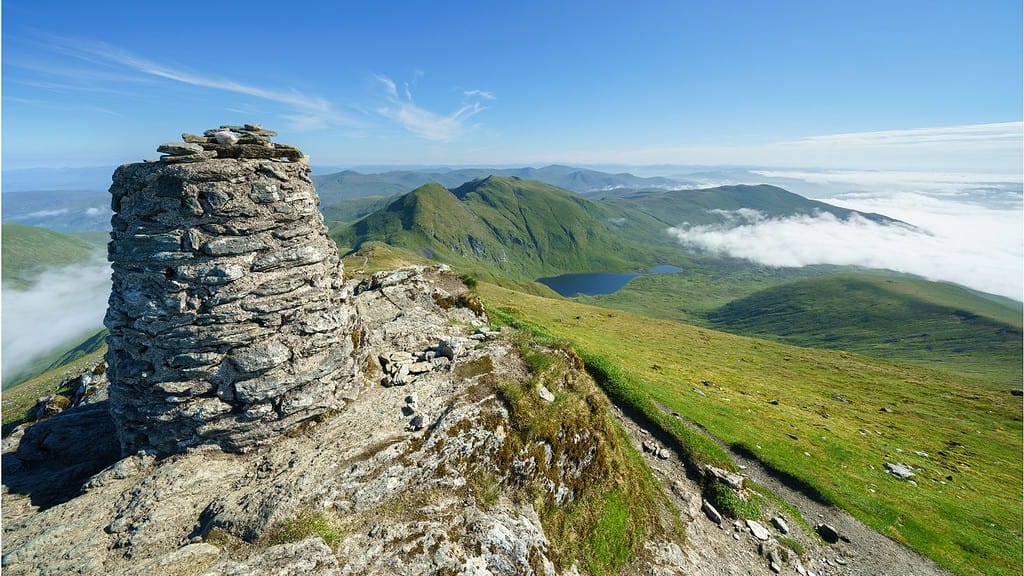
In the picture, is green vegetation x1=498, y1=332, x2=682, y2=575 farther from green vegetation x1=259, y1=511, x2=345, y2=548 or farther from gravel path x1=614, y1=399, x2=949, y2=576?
green vegetation x1=259, y1=511, x2=345, y2=548

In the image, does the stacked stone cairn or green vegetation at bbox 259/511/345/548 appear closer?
green vegetation at bbox 259/511/345/548

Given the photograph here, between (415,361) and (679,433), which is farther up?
(415,361)

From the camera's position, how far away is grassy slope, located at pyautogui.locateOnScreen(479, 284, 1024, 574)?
108 ft

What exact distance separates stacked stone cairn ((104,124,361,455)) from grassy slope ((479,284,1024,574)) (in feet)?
128

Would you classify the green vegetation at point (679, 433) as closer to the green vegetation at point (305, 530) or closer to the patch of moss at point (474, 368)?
the patch of moss at point (474, 368)

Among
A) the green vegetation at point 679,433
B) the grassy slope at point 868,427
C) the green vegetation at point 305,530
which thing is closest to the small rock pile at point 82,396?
the green vegetation at point 305,530

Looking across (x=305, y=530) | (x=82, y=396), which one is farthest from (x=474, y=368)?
(x=82, y=396)

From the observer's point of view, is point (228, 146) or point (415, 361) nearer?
point (228, 146)

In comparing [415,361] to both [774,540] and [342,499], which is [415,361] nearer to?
[342,499]

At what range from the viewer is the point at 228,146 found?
1872 centimetres

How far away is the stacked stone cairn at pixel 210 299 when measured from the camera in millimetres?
17516

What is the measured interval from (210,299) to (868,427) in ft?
282

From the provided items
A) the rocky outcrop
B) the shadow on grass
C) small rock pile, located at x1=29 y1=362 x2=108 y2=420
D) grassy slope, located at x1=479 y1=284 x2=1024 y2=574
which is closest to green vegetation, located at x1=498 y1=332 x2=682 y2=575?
the rocky outcrop

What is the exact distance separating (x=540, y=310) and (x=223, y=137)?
104620mm
